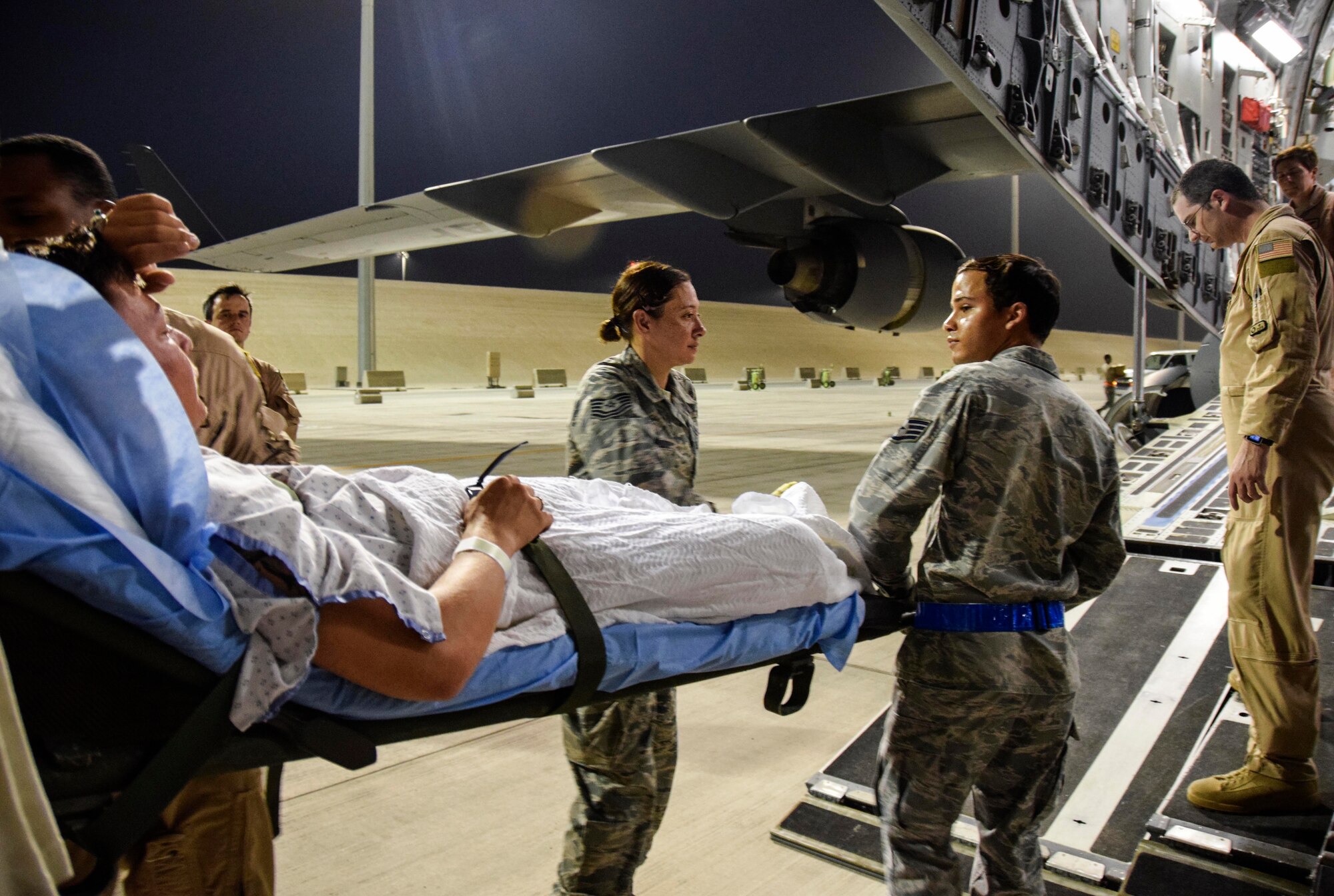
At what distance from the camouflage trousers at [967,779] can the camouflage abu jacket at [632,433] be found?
0.74 meters

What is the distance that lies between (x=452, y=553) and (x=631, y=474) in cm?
73

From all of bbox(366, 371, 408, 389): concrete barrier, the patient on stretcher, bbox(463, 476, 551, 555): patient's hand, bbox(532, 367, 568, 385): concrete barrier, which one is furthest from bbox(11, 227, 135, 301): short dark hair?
bbox(532, 367, 568, 385): concrete barrier

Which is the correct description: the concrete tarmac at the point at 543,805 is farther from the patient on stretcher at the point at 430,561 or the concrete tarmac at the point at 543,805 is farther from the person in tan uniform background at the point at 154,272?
the patient on stretcher at the point at 430,561

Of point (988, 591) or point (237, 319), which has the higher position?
point (237, 319)

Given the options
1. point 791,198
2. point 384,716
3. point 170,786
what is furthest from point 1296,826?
point 791,198

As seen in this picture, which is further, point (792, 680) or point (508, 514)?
point (792, 680)

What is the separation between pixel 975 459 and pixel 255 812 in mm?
1599

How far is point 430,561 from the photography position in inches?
58.6

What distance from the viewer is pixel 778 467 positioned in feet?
31.8

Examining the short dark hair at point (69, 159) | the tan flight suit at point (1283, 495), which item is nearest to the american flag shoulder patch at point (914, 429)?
the tan flight suit at point (1283, 495)

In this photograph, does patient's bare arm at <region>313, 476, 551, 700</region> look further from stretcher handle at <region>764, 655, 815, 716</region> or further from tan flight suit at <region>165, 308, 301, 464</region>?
tan flight suit at <region>165, 308, 301, 464</region>

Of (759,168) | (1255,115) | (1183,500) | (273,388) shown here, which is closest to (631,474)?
(273,388)

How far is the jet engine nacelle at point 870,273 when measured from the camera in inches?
260

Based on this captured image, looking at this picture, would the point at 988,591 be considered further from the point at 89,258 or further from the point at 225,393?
the point at 225,393
